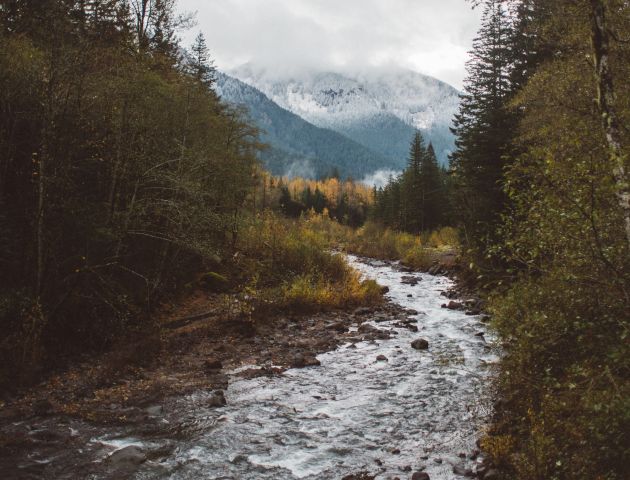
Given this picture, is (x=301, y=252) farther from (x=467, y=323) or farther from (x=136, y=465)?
(x=136, y=465)

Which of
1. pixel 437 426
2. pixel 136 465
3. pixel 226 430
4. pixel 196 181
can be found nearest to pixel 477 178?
pixel 196 181

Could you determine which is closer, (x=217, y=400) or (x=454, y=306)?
(x=217, y=400)

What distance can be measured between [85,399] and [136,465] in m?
2.67

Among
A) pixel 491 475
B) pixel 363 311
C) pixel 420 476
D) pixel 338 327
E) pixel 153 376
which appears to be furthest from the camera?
pixel 363 311

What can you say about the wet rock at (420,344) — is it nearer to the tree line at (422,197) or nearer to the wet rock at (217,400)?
the wet rock at (217,400)

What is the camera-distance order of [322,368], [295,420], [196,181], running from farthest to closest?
[196,181], [322,368], [295,420]

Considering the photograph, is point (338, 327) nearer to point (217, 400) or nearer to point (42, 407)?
point (217, 400)

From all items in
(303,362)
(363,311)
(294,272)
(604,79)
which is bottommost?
(303,362)

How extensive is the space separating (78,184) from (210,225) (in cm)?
367

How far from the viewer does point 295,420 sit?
7766 mm

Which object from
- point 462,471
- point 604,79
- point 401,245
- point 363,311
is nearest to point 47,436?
point 462,471

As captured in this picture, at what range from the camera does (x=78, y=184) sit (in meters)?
10.2

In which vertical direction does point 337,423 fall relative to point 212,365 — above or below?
above

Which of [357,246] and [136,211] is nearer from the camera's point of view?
[136,211]
